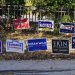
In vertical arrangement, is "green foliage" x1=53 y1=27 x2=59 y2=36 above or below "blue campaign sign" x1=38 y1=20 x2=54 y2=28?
below

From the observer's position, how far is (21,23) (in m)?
21.1

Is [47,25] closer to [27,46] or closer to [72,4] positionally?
[72,4]

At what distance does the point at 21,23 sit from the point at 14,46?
533 cm

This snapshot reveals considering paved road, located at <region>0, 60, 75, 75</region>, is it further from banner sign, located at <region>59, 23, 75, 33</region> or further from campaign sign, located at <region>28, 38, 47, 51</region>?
banner sign, located at <region>59, 23, 75, 33</region>

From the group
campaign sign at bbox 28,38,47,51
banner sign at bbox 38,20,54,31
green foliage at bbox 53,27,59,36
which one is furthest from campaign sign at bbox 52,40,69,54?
green foliage at bbox 53,27,59,36

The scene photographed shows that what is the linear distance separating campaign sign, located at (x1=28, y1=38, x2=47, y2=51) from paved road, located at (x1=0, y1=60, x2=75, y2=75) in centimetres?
80

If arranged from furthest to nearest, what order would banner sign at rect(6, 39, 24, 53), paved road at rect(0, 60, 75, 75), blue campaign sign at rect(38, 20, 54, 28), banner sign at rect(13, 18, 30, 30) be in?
1. banner sign at rect(13, 18, 30, 30)
2. blue campaign sign at rect(38, 20, 54, 28)
3. banner sign at rect(6, 39, 24, 53)
4. paved road at rect(0, 60, 75, 75)

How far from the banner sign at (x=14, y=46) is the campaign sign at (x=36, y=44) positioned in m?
0.28

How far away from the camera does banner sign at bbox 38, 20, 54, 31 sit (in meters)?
20.6

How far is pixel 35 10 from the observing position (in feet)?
73.2

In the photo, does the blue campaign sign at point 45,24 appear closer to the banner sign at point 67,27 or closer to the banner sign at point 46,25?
the banner sign at point 46,25

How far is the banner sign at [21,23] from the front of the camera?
21.1 metres

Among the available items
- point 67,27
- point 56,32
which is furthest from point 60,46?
point 56,32

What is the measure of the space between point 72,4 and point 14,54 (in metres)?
6.60
